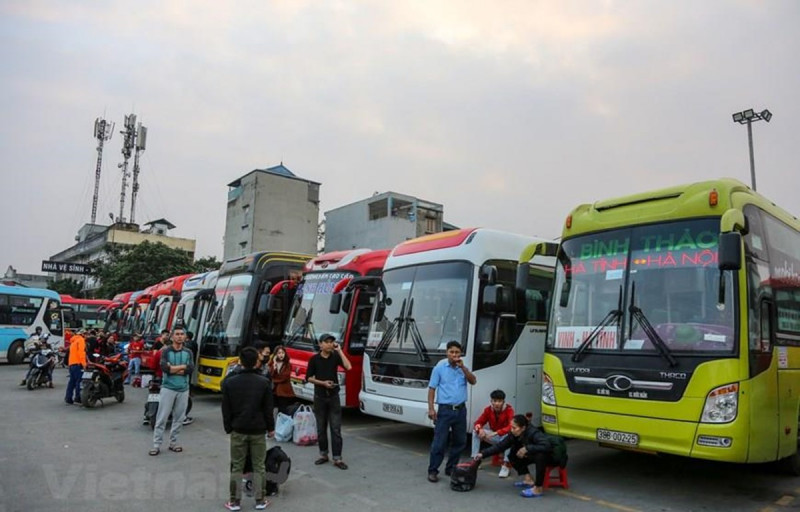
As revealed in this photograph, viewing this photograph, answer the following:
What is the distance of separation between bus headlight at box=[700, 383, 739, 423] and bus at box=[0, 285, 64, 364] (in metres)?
24.9

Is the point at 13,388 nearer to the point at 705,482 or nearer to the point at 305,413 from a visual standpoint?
the point at 305,413

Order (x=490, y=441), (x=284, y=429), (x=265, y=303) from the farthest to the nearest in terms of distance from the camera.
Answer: (x=265, y=303) → (x=284, y=429) → (x=490, y=441)

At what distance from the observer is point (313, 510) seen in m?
5.55

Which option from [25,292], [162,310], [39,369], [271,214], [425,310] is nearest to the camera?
[425,310]

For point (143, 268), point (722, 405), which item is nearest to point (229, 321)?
point (722, 405)

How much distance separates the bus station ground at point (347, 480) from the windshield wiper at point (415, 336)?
56.7 inches

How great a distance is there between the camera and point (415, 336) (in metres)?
8.36

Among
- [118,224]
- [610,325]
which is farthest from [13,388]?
[118,224]

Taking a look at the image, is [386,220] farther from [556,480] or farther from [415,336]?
[556,480]

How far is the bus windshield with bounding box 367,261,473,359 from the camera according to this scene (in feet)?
26.4

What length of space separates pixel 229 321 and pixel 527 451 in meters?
8.53

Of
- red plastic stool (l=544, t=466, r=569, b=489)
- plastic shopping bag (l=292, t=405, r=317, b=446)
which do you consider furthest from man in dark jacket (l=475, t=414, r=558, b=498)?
plastic shopping bag (l=292, t=405, r=317, b=446)

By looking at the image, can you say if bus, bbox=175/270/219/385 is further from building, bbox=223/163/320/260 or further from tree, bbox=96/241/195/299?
building, bbox=223/163/320/260

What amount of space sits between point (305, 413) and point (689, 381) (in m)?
5.58
